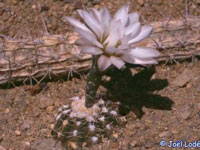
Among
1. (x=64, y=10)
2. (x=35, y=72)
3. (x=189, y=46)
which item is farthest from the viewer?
(x=64, y=10)

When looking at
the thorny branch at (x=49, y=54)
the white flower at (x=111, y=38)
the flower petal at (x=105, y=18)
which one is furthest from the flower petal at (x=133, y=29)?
the thorny branch at (x=49, y=54)

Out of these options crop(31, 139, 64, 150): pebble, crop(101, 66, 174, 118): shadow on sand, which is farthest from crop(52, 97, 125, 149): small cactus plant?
crop(101, 66, 174, 118): shadow on sand

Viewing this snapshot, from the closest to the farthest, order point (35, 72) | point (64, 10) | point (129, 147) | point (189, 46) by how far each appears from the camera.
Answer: point (129, 147)
point (35, 72)
point (189, 46)
point (64, 10)

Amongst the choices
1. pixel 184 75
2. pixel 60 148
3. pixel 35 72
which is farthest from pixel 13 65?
pixel 184 75

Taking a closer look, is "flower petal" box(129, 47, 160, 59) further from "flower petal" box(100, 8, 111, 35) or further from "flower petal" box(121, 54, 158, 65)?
"flower petal" box(100, 8, 111, 35)

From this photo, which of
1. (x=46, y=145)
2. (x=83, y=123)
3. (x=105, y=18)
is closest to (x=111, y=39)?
(x=105, y=18)

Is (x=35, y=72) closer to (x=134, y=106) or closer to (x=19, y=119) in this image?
(x=19, y=119)

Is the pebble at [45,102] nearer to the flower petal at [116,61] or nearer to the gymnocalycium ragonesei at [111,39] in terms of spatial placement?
the gymnocalycium ragonesei at [111,39]
